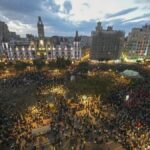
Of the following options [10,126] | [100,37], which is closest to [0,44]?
[100,37]

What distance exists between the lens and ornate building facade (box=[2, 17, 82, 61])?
240 ft

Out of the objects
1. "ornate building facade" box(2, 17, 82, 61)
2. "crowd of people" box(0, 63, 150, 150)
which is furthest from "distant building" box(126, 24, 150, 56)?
"crowd of people" box(0, 63, 150, 150)

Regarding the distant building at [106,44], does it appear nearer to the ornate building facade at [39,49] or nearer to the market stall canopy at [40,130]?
the ornate building facade at [39,49]

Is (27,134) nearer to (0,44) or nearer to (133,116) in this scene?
(133,116)

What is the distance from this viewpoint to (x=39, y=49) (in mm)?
73750

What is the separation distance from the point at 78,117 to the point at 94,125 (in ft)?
9.68

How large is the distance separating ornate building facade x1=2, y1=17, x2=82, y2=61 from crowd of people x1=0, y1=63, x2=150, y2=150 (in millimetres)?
46380

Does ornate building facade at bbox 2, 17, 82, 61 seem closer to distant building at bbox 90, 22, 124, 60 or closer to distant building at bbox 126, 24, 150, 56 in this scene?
distant building at bbox 90, 22, 124, 60

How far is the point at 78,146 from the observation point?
681 inches

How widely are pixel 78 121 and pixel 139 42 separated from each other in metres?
65.7

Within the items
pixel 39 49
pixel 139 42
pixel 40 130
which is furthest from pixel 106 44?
pixel 40 130

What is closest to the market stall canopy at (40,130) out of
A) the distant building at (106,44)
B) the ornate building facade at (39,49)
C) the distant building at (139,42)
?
the ornate building facade at (39,49)

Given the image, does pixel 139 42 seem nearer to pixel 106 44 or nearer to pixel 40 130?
pixel 106 44

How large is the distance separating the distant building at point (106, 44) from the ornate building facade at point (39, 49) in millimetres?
8284
